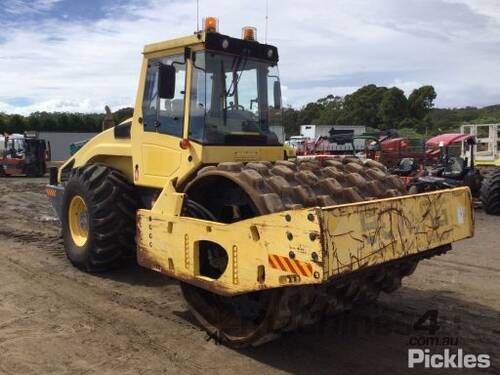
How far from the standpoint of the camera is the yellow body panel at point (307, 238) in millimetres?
3561

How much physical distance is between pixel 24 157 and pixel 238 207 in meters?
24.3

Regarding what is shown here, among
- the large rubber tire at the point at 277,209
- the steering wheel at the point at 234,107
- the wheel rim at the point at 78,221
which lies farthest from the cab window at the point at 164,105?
the wheel rim at the point at 78,221

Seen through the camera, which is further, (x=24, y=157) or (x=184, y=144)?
(x=24, y=157)

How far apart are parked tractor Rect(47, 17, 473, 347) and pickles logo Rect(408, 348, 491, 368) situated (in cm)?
72

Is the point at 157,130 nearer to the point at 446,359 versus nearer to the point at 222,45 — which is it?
the point at 222,45

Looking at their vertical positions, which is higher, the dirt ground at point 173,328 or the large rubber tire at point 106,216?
the large rubber tire at point 106,216


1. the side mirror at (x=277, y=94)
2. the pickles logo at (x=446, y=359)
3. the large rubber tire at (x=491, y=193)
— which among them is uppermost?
the side mirror at (x=277, y=94)

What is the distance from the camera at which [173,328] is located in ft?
16.3

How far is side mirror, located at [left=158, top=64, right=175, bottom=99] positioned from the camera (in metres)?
5.29

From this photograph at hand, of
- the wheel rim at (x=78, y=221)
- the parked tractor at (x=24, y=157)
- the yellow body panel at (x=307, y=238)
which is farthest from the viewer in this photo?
the parked tractor at (x=24, y=157)

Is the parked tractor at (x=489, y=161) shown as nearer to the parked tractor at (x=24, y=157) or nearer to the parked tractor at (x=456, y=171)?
the parked tractor at (x=456, y=171)

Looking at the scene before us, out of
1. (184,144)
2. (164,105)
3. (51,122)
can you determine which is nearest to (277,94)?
(164,105)

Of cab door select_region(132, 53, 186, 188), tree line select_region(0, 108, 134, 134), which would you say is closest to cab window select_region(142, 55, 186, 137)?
cab door select_region(132, 53, 186, 188)

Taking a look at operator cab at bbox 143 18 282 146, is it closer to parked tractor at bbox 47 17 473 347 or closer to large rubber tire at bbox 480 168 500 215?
parked tractor at bbox 47 17 473 347
